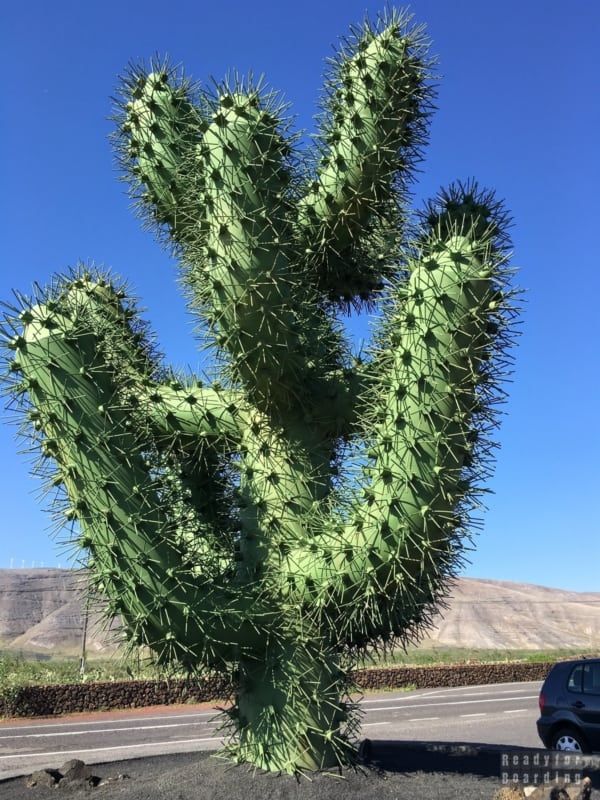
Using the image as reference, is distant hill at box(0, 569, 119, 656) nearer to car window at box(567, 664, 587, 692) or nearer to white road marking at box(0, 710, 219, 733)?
white road marking at box(0, 710, 219, 733)

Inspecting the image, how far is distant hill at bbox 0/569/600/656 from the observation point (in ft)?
169

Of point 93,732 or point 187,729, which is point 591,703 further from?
point 93,732

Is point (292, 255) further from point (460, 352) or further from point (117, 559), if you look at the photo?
point (117, 559)

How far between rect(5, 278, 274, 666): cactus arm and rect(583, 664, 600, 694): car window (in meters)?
7.46

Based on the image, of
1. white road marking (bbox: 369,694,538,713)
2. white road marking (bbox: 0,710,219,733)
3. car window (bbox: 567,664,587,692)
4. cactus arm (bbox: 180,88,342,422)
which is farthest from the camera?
white road marking (bbox: 369,694,538,713)

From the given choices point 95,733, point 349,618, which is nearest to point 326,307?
point 349,618

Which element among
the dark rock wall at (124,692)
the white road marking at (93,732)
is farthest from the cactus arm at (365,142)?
the white road marking at (93,732)

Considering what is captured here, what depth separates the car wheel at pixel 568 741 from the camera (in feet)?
31.4

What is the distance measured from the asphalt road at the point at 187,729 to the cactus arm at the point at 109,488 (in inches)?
178

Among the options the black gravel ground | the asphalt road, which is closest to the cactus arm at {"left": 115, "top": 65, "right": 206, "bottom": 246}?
the black gravel ground

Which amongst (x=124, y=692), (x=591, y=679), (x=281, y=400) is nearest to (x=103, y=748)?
(x=591, y=679)

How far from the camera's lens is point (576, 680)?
1009 centimetres

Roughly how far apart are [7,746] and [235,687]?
8513 millimetres

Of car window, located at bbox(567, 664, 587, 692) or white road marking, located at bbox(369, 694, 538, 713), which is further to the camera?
white road marking, located at bbox(369, 694, 538, 713)
